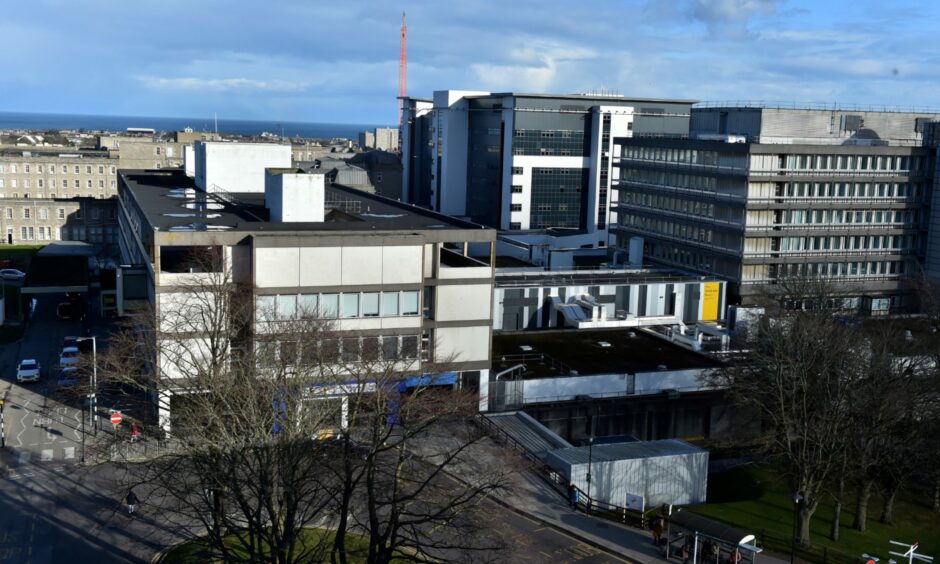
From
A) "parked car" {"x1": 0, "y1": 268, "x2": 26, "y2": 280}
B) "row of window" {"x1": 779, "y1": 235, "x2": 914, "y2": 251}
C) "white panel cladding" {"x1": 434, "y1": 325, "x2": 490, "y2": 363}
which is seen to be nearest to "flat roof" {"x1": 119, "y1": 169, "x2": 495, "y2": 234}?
"white panel cladding" {"x1": 434, "y1": 325, "x2": 490, "y2": 363}

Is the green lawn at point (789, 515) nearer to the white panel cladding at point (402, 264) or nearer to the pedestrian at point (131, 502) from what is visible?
the white panel cladding at point (402, 264)

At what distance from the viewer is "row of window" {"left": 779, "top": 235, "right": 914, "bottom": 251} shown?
68675mm

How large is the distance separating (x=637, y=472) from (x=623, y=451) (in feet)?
5.01

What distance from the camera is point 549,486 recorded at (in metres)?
38.7

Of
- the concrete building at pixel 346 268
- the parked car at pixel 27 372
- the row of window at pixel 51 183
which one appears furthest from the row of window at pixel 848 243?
the row of window at pixel 51 183

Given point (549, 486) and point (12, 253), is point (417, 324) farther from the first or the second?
point (12, 253)

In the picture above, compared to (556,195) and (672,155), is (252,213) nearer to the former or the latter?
(672,155)

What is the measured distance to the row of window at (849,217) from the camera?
68.2 meters

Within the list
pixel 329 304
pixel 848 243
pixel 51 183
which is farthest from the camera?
pixel 51 183

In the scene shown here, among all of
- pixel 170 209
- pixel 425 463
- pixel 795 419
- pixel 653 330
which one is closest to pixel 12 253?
pixel 170 209

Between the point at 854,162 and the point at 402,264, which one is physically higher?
the point at 854,162

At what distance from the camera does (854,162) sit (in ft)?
227

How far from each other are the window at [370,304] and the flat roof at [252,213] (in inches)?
157

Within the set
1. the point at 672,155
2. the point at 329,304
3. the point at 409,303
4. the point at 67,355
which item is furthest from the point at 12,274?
the point at 672,155
